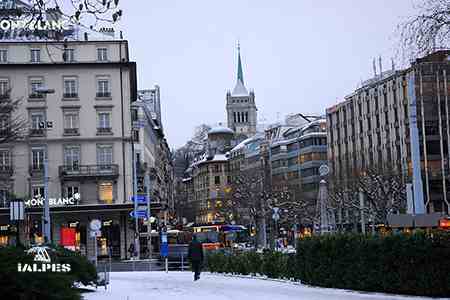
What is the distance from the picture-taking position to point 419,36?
2017 cm

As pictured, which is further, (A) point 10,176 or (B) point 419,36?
(A) point 10,176

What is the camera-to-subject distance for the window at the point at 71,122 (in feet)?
237

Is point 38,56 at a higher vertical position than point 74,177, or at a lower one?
higher

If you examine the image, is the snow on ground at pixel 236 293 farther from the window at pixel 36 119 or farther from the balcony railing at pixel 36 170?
the window at pixel 36 119

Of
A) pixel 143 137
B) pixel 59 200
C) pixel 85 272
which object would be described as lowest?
pixel 85 272

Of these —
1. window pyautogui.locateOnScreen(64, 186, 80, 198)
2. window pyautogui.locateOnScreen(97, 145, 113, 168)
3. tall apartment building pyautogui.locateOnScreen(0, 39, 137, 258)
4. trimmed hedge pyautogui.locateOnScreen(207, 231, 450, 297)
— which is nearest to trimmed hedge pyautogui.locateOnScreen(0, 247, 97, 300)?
trimmed hedge pyautogui.locateOnScreen(207, 231, 450, 297)

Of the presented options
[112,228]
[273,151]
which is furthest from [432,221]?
[273,151]

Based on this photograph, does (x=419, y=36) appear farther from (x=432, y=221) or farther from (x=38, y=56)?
(x=38, y=56)

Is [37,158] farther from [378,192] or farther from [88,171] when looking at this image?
→ [378,192]

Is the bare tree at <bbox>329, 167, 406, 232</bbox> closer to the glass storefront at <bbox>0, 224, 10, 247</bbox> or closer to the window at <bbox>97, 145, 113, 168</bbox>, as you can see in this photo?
the window at <bbox>97, 145, 113, 168</bbox>

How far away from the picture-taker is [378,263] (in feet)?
70.6

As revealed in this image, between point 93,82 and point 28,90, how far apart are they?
5430mm

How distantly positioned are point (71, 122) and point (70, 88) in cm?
296

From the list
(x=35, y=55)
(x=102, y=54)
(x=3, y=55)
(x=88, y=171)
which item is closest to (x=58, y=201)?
(x=88, y=171)
